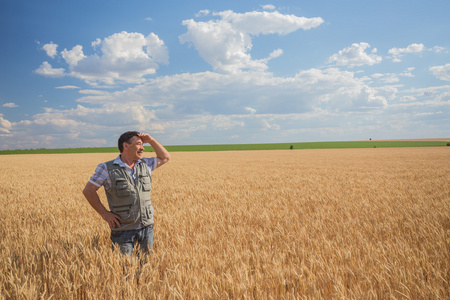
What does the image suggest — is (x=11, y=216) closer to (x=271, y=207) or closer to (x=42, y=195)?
(x=42, y=195)

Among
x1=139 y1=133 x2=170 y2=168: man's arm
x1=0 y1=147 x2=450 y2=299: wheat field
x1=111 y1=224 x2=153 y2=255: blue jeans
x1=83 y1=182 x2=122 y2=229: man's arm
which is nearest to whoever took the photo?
x1=0 y1=147 x2=450 y2=299: wheat field

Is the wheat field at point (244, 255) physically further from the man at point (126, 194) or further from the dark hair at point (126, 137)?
the dark hair at point (126, 137)

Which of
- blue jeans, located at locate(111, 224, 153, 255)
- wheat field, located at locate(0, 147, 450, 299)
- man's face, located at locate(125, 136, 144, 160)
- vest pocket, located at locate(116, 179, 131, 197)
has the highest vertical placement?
man's face, located at locate(125, 136, 144, 160)

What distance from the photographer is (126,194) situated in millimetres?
3414

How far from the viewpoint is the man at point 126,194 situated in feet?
11.1

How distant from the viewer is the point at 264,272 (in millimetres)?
3270

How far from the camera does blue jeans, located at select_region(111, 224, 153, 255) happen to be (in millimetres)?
3500

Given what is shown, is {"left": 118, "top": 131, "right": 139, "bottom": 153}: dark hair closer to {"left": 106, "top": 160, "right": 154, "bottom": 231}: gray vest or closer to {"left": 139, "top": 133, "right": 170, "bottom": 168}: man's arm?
{"left": 139, "top": 133, "right": 170, "bottom": 168}: man's arm

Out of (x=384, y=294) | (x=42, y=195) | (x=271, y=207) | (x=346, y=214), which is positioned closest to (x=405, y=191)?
(x=346, y=214)

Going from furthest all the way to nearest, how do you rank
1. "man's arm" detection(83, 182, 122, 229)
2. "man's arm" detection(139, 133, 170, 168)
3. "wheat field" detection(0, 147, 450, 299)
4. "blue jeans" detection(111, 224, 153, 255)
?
"man's arm" detection(139, 133, 170, 168)
"blue jeans" detection(111, 224, 153, 255)
"man's arm" detection(83, 182, 122, 229)
"wheat field" detection(0, 147, 450, 299)

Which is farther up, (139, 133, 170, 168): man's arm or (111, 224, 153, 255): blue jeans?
(139, 133, 170, 168): man's arm

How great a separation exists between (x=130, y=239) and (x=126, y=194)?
2.02 feet

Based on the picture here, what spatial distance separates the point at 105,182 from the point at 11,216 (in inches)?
206

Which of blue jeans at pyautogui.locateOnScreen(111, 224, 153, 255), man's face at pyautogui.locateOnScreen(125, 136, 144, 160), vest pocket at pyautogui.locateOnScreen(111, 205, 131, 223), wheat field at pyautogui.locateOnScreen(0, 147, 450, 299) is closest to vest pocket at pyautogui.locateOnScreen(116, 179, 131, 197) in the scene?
vest pocket at pyautogui.locateOnScreen(111, 205, 131, 223)
